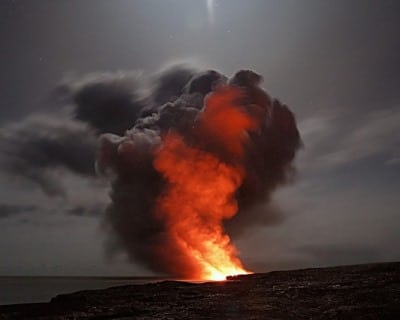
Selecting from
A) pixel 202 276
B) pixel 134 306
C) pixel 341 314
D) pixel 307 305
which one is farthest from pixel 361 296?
pixel 202 276

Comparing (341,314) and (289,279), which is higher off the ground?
(289,279)

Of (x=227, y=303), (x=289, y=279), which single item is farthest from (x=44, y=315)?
(x=289, y=279)

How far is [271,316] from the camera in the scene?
A: 149 ft

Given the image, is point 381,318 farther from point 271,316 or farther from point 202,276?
point 202,276

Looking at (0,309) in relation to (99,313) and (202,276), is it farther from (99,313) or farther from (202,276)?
(202,276)

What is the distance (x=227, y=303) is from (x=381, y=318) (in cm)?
2054

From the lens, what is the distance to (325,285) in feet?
234

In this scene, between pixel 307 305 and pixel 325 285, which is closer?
pixel 307 305

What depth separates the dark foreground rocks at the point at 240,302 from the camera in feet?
157

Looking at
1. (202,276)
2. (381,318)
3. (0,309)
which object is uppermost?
(202,276)

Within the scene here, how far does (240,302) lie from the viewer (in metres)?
58.3

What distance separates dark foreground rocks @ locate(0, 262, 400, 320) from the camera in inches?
1881

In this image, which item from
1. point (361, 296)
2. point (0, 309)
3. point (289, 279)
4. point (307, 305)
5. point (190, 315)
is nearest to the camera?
point (190, 315)

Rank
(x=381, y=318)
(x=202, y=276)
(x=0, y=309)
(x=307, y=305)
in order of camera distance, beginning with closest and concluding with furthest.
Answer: (x=381, y=318), (x=307, y=305), (x=0, y=309), (x=202, y=276)
